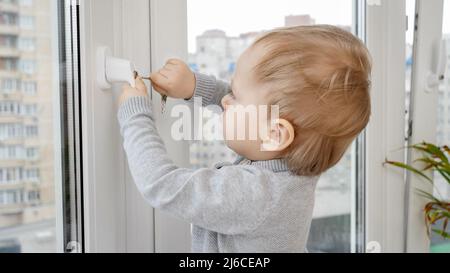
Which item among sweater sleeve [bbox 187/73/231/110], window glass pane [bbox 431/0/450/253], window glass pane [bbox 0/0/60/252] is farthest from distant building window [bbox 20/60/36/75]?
window glass pane [bbox 431/0/450/253]

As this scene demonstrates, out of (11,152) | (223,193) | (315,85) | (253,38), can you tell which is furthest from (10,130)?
(253,38)

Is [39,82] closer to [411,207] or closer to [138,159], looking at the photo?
[138,159]

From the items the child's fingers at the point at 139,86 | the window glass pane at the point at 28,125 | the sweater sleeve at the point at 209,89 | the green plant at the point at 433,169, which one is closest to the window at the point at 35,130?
the window glass pane at the point at 28,125

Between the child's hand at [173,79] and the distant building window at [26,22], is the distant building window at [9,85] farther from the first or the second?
the child's hand at [173,79]

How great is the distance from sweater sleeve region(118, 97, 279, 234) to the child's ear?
0.24ft

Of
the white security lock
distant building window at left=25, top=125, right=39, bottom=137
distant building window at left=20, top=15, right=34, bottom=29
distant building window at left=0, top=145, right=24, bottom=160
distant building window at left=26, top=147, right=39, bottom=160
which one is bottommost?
distant building window at left=26, top=147, right=39, bottom=160

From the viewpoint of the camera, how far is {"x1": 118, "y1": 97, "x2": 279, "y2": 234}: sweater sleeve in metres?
0.79

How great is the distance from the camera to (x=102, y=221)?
2.92 ft

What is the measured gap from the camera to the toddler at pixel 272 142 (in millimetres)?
804

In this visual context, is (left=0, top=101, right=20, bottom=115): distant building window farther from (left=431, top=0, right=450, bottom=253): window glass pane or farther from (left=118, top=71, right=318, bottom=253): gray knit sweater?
(left=431, top=0, right=450, bottom=253): window glass pane

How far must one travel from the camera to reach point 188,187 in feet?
2.64
